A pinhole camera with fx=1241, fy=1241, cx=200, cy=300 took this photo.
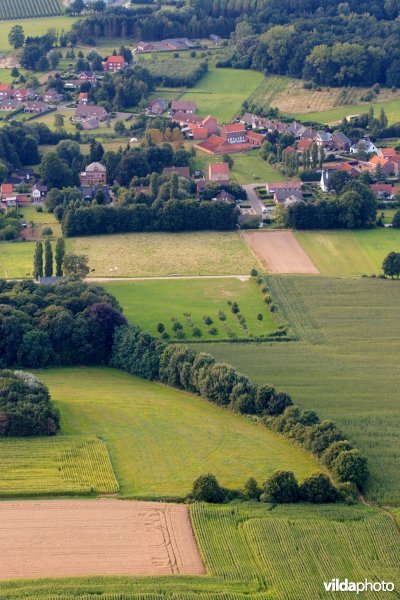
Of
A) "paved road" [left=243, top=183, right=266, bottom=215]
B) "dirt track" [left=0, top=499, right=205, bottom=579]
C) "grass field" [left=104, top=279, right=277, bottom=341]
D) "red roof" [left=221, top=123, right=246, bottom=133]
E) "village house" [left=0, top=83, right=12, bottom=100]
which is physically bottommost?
"paved road" [left=243, top=183, right=266, bottom=215]

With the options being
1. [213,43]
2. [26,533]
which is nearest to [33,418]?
[26,533]

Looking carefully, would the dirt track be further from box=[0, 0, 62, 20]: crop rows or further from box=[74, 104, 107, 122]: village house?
box=[0, 0, 62, 20]: crop rows

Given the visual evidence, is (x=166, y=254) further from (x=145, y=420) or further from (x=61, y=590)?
(x=61, y=590)

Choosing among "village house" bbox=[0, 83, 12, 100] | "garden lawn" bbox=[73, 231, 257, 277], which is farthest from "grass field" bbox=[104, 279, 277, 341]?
"village house" bbox=[0, 83, 12, 100]

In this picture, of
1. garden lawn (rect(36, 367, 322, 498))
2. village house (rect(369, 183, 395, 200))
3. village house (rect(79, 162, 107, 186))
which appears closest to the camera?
garden lawn (rect(36, 367, 322, 498))

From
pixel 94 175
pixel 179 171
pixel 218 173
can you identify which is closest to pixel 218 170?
pixel 218 173

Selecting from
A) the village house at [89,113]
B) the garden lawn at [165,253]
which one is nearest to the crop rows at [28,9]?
the village house at [89,113]

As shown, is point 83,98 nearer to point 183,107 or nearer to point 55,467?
point 183,107

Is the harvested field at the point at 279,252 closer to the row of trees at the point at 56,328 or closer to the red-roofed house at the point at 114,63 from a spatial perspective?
the row of trees at the point at 56,328
